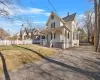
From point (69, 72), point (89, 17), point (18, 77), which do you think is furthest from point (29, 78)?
point (89, 17)

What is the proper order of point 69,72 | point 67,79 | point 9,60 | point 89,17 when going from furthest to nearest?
point 89,17 → point 9,60 → point 69,72 → point 67,79

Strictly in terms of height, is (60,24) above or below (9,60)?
above

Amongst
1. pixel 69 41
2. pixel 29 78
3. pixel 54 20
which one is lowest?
pixel 29 78

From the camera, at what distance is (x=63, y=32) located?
95.3ft

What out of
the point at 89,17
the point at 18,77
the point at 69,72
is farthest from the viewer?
the point at 89,17

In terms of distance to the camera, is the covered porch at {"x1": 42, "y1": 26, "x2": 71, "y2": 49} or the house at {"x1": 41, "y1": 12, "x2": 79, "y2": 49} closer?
the covered porch at {"x1": 42, "y1": 26, "x2": 71, "y2": 49}

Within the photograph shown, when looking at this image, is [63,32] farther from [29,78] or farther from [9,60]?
[29,78]

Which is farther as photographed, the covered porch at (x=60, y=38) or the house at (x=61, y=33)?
the house at (x=61, y=33)

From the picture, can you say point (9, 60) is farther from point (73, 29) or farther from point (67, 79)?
point (73, 29)

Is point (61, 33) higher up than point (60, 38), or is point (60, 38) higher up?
point (61, 33)

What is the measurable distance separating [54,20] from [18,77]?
83.2ft

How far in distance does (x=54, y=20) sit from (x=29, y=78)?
2551cm

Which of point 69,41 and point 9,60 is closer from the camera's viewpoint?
point 9,60

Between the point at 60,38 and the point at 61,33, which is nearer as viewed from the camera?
the point at 61,33
